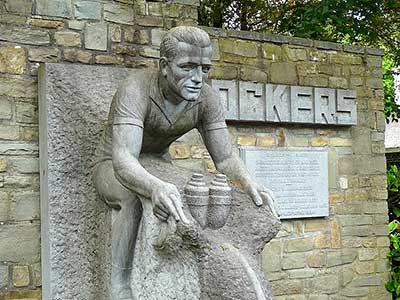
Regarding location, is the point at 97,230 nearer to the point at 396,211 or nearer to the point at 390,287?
the point at 390,287

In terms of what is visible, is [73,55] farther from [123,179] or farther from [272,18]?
[272,18]

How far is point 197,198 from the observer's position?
2.88 meters

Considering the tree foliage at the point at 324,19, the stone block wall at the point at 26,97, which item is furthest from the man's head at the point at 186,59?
the tree foliage at the point at 324,19

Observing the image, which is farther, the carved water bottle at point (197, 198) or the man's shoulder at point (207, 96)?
the man's shoulder at point (207, 96)

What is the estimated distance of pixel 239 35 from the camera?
16.3 feet

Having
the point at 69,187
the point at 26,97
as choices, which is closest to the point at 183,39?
the point at 69,187

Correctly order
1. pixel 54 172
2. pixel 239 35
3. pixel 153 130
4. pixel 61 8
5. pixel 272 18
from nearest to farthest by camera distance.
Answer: pixel 153 130 → pixel 54 172 → pixel 61 8 → pixel 239 35 → pixel 272 18

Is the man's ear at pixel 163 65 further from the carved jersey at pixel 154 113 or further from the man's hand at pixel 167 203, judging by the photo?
the man's hand at pixel 167 203

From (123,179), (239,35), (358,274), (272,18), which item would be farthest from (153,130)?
(272,18)

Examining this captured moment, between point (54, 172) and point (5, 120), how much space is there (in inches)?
17.6

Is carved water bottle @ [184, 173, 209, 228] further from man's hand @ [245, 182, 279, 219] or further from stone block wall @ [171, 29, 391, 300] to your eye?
stone block wall @ [171, 29, 391, 300]

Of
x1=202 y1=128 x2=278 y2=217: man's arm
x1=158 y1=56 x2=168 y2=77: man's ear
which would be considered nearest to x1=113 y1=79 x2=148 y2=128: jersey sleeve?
x1=158 y1=56 x2=168 y2=77: man's ear

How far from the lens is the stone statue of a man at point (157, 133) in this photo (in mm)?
2967

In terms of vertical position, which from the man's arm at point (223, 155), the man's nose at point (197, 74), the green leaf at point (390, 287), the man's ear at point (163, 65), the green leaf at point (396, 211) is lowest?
the green leaf at point (390, 287)
